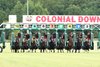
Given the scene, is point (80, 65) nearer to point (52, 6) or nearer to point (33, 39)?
point (33, 39)

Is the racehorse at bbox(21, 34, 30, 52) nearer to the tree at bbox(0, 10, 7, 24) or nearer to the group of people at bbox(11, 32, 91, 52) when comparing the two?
the group of people at bbox(11, 32, 91, 52)

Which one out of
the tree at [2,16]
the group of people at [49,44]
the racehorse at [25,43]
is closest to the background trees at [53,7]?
the tree at [2,16]

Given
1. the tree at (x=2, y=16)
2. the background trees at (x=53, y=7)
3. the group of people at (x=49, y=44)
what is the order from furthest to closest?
the background trees at (x=53, y=7) < the tree at (x=2, y=16) < the group of people at (x=49, y=44)

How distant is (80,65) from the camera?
26.7 m

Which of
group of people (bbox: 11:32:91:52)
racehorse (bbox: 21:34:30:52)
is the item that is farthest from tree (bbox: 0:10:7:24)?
group of people (bbox: 11:32:91:52)

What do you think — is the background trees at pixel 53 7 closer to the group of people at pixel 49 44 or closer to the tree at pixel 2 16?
the tree at pixel 2 16

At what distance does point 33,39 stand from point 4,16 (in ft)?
243

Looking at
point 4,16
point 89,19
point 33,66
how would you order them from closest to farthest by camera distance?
1. point 33,66
2. point 89,19
3. point 4,16

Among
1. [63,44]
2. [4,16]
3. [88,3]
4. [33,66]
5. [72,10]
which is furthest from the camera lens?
[88,3]

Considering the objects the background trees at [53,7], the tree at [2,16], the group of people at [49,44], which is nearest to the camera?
the group of people at [49,44]

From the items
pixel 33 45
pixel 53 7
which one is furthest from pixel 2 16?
pixel 33 45

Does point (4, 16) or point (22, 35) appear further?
point (4, 16)

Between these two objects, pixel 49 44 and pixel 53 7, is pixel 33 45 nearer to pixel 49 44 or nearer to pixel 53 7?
pixel 49 44

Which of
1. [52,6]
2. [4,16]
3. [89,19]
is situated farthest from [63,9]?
[89,19]
